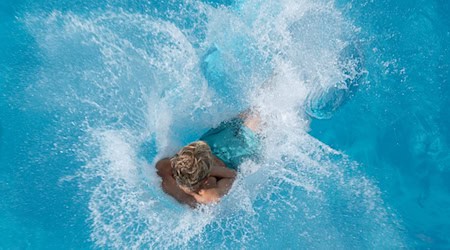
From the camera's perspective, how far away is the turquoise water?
13.1ft

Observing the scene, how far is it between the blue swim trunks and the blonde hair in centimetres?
84

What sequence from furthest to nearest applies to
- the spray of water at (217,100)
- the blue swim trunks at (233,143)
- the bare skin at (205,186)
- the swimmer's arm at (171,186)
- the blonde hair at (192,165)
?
the spray of water at (217,100) < the blue swim trunks at (233,143) < the swimmer's arm at (171,186) < the bare skin at (205,186) < the blonde hair at (192,165)

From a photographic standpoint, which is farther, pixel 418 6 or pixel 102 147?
pixel 418 6

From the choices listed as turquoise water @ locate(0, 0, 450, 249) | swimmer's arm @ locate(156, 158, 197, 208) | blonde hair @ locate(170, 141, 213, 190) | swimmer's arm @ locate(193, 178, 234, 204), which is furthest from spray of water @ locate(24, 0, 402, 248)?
blonde hair @ locate(170, 141, 213, 190)

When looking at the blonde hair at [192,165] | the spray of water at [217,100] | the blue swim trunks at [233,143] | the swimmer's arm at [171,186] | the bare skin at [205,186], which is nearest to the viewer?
the blonde hair at [192,165]

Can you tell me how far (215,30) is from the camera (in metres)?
4.15

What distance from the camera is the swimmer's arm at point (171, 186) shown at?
9.53 feet

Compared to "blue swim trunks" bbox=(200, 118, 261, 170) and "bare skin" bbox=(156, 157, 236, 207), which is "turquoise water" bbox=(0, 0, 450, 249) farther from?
"bare skin" bbox=(156, 157, 236, 207)

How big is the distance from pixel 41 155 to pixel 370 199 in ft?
12.0

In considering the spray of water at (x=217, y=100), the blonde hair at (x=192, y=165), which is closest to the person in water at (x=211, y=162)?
the blonde hair at (x=192, y=165)

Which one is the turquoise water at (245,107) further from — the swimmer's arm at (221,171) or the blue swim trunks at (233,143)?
the swimmer's arm at (221,171)

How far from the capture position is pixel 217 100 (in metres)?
4.09

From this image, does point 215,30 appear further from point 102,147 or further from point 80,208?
point 80,208

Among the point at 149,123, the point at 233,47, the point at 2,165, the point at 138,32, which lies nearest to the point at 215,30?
the point at 233,47
